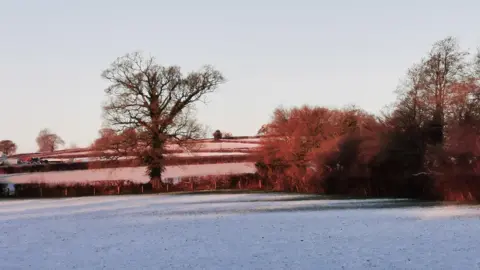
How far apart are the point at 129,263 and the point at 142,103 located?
43299 millimetres

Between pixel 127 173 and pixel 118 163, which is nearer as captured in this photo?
pixel 118 163

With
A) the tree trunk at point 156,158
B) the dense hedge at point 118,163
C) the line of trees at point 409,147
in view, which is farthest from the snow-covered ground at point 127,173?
the line of trees at point 409,147

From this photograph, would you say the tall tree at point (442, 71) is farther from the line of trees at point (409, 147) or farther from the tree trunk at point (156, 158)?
the tree trunk at point (156, 158)

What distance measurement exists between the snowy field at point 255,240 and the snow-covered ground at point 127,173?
31.1 meters

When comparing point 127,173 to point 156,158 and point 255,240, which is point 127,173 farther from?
point 255,240

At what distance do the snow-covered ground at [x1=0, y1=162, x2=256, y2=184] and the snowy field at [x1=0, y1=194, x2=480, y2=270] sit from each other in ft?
102

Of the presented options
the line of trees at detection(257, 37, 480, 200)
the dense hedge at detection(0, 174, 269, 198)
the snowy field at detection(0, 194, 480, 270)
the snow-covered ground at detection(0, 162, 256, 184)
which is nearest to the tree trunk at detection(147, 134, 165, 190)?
the dense hedge at detection(0, 174, 269, 198)

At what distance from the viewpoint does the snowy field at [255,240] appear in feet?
50.6

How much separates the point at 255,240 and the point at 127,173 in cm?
4515

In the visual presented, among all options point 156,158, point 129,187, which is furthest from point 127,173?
point 156,158

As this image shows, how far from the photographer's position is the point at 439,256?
1527cm

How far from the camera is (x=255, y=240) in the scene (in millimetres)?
Result: 19594

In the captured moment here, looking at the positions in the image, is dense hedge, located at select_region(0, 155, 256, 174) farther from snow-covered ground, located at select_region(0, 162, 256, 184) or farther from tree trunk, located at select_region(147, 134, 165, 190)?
snow-covered ground, located at select_region(0, 162, 256, 184)

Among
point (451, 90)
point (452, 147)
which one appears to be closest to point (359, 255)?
point (452, 147)
